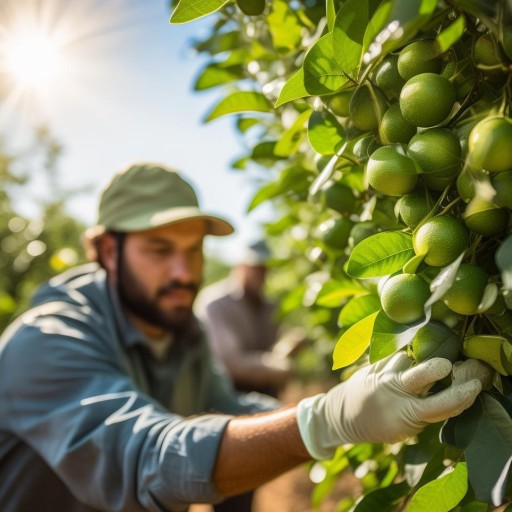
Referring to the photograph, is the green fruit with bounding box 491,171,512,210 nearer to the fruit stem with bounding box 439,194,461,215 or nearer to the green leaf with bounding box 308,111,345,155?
the fruit stem with bounding box 439,194,461,215

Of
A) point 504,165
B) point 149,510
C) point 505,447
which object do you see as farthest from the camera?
point 149,510

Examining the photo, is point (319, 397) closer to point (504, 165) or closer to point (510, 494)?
point (510, 494)

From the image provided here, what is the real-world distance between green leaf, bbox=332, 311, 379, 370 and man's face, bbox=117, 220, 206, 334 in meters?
1.20

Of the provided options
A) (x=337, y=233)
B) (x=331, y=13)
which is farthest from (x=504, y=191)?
(x=337, y=233)

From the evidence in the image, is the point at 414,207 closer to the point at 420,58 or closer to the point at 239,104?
the point at 420,58

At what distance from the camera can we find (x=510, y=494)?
79 centimetres

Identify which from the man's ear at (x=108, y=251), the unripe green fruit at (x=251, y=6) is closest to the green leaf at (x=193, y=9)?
the unripe green fruit at (x=251, y=6)

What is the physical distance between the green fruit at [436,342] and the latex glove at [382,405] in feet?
0.04

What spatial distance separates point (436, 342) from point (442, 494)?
0.23 meters

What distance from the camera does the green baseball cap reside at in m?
1.95

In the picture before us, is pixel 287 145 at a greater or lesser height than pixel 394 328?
greater

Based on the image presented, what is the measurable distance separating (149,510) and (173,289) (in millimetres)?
874

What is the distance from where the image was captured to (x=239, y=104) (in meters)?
1.10

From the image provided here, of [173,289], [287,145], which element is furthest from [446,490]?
[173,289]
